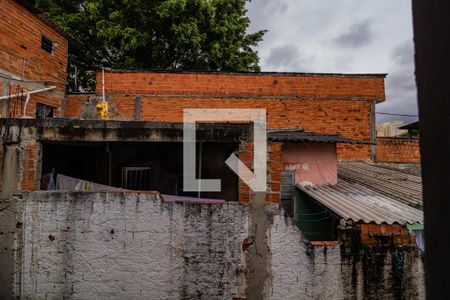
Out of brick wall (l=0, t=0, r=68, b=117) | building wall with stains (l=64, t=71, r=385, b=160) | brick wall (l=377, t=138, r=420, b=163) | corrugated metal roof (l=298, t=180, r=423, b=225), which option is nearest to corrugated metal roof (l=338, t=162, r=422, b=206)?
corrugated metal roof (l=298, t=180, r=423, b=225)

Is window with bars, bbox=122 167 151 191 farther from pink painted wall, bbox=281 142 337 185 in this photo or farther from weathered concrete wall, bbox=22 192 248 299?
pink painted wall, bbox=281 142 337 185

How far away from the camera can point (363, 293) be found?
13.3 feet

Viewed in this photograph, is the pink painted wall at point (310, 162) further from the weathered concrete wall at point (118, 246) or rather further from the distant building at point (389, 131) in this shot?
the distant building at point (389, 131)

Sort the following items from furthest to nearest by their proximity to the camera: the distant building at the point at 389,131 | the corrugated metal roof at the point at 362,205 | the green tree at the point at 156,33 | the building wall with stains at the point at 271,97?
the distant building at the point at 389,131, the green tree at the point at 156,33, the building wall with stains at the point at 271,97, the corrugated metal roof at the point at 362,205

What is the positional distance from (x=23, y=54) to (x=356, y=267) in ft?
37.0

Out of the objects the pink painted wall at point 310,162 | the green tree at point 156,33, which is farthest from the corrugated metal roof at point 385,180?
the green tree at point 156,33

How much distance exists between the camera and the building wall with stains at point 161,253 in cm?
396

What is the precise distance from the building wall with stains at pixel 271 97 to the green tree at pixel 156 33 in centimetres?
454

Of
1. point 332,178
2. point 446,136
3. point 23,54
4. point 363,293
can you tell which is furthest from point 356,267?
point 23,54

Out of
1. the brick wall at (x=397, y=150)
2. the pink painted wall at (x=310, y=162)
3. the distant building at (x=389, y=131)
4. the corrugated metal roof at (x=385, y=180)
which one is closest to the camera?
the corrugated metal roof at (x=385, y=180)

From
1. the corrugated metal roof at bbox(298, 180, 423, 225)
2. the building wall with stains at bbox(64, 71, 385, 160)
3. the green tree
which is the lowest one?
the corrugated metal roof at bbox(298, 180, 423, 225)

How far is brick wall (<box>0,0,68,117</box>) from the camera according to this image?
28.5 ft

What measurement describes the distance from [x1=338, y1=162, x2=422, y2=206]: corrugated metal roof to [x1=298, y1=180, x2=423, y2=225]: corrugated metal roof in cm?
33

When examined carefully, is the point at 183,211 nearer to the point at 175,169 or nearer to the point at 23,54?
the point at 175,169
